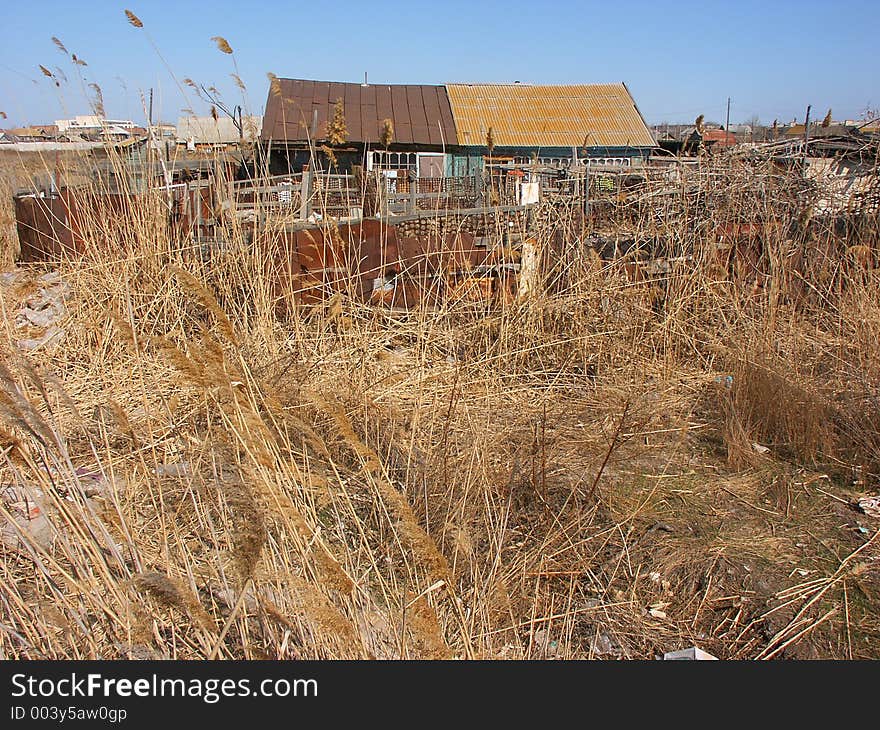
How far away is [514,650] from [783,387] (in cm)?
225

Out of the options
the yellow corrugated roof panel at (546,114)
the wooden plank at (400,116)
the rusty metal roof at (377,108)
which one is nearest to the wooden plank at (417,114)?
the rusty metal roof at (377,108)

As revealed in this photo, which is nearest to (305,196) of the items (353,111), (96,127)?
(96,127)

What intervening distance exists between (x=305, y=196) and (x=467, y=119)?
18760 millimetres

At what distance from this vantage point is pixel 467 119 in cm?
2138

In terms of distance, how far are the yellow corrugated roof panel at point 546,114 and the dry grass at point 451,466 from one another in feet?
56.3

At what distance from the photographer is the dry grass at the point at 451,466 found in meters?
1.44

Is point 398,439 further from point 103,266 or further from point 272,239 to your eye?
point 103,266

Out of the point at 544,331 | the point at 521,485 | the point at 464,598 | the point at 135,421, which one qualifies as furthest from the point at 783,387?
the point at 135,421

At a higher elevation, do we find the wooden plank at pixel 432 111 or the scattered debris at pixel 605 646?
the wooden plank at pixel 432 111

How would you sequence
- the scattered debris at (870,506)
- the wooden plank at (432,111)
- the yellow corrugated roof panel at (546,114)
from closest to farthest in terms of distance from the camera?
the scattered debris at (870,506) → the wooden plank at (432,111) → the yellow corrugated roof panel at (546,114)

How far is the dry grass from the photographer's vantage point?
4.73ft

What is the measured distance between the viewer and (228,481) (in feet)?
5.64

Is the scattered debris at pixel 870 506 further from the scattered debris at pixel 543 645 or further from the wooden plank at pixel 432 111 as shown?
the wooden plank at pixel 432 111

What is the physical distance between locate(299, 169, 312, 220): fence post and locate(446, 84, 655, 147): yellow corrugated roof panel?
17.0 meters
